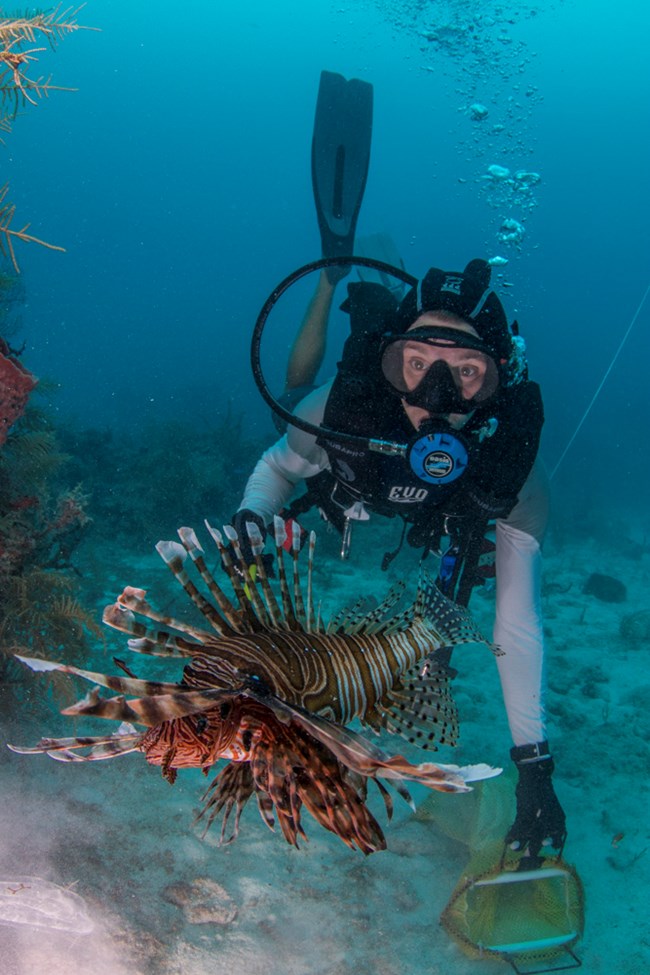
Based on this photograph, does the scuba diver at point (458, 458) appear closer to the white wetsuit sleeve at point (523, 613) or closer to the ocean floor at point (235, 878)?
the white wetsuit sleeve at point (523, 613)

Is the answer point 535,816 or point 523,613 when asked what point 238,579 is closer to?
point 523,613

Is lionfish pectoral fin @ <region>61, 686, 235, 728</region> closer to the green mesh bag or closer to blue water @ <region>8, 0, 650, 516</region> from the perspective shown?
the green mesh bag

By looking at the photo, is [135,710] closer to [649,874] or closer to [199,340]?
[649,874]

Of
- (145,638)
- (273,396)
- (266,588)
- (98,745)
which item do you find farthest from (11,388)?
(98,745)

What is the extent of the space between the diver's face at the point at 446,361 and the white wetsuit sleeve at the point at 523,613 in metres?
0.69

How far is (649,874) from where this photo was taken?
4.16 metres

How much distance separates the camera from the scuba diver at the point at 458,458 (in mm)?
3418

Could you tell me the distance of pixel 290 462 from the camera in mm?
4168

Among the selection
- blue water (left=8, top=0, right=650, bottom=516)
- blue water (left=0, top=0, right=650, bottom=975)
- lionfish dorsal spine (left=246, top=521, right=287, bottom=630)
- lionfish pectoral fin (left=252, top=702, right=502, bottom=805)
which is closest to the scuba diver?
blue water (left=0, top=0, right=650, bottom=975)

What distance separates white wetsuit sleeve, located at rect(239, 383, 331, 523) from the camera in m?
4.03

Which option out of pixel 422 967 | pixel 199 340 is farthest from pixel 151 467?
pixel 199 340

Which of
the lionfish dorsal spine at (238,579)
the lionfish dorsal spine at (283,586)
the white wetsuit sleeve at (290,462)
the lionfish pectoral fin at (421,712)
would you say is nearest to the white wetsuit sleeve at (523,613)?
the white wetsuit sleeve at (290,462)

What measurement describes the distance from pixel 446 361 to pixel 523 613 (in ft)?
5.54

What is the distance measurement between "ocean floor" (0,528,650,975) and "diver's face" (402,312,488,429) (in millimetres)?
2519
